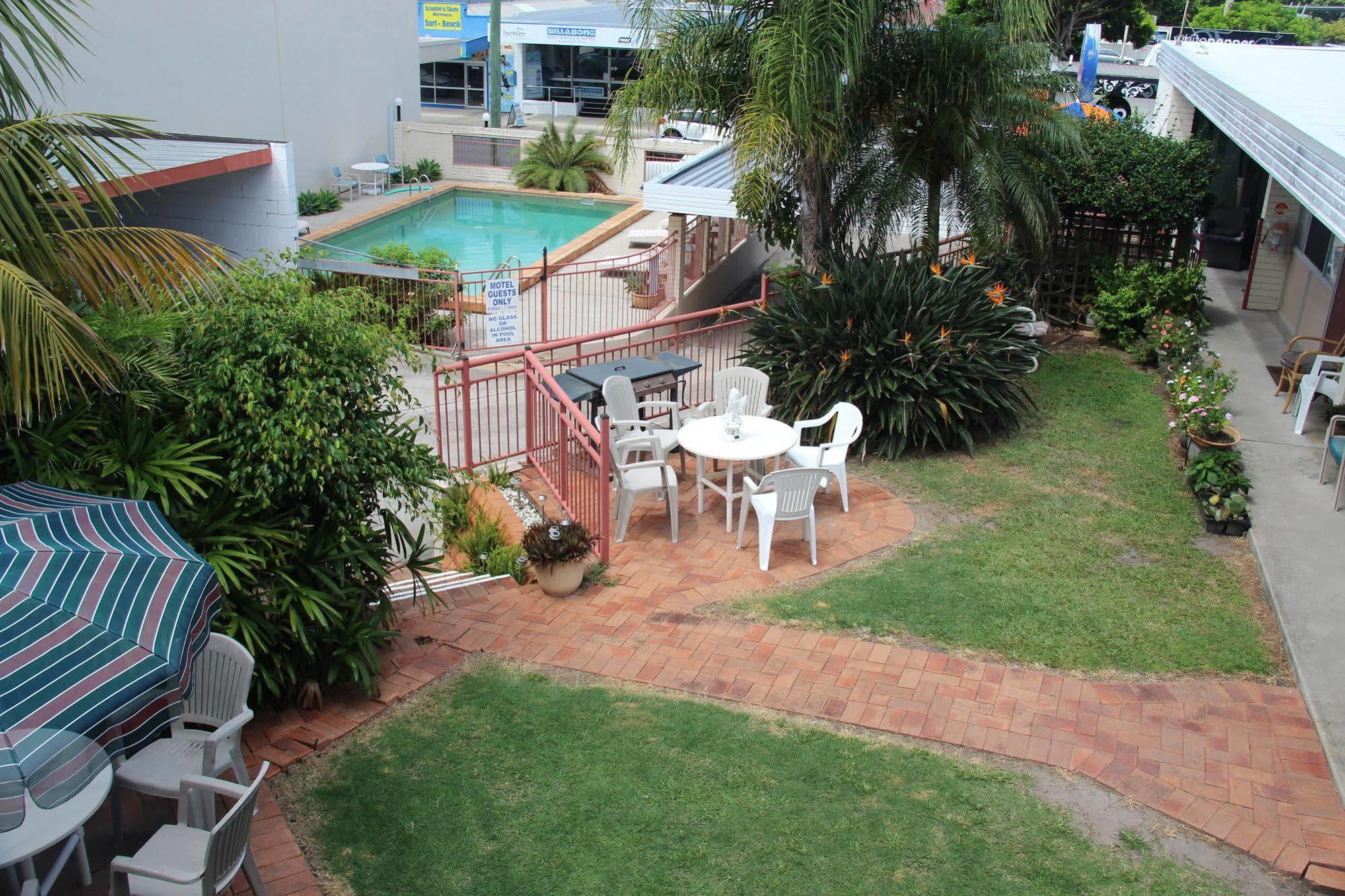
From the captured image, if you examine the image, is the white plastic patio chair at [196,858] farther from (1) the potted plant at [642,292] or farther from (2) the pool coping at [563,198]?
(2) the pool coping at [563,198]

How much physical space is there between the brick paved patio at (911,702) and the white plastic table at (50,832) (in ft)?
2.65

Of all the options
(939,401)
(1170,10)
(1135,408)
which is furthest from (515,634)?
(1170,10)

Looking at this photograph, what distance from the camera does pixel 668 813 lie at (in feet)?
16.8

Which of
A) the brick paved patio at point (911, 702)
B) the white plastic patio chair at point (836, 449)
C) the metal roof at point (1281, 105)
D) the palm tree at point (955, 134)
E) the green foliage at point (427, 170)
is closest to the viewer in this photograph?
the brick paved patio at point (911, 702)

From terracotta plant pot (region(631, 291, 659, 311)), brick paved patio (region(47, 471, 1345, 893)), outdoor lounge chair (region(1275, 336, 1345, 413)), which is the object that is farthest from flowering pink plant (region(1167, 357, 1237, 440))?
terracotta plant pot (region(631, 291, 659, 311))

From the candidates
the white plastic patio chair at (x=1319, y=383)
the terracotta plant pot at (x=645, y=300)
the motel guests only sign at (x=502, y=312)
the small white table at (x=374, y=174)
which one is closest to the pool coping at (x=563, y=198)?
the small white table at (x=374, y=174)

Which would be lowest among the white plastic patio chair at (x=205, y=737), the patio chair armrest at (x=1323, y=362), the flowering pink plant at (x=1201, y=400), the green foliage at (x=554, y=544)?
the green foliage at (x=554, y=544)

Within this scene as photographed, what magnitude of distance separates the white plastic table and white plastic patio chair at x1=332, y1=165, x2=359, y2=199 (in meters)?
25.5

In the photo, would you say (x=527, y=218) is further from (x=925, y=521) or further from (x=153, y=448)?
(x=153, y=448)

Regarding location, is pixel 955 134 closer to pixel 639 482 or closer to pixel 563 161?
pixel 639 482

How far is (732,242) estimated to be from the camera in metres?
19.4

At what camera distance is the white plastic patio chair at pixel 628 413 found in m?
9.27

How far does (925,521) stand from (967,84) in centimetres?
508

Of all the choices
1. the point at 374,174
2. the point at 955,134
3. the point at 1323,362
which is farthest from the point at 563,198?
the point at 1323,362
